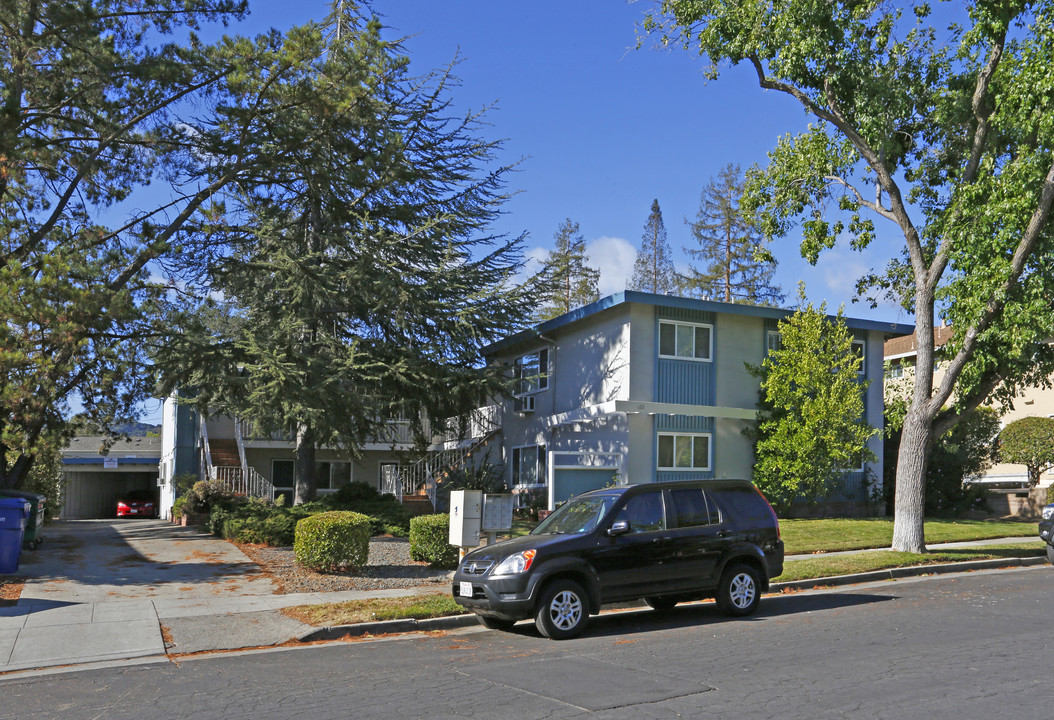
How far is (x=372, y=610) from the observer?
1128 cm

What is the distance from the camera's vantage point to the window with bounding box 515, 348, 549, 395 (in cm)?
2753

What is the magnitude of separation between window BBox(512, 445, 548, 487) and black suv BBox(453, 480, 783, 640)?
15.1 m

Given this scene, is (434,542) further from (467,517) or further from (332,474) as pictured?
(332,474)

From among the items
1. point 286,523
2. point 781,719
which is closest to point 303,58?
point 286,523

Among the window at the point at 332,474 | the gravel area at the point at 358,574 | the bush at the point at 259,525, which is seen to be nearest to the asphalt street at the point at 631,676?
the gravel area at the point at 358,574

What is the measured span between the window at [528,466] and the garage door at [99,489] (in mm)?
27732

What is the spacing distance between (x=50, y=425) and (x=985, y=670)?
65.4 ft

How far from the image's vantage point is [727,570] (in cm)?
1120

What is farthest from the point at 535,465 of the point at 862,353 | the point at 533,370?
the point at 862,353

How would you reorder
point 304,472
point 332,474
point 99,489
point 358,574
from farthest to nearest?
point 99,489 < point 332,474 < point 304,472 < point 358,574

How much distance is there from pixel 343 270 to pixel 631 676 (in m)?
16.4

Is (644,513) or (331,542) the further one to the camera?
(331,542)

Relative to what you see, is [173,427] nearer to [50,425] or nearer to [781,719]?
[50,425]

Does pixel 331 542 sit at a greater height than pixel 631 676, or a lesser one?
greater
